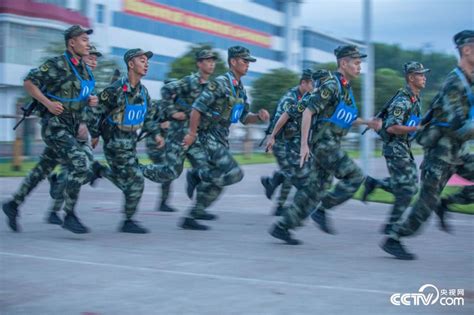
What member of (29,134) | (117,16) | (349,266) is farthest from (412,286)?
(117,16)

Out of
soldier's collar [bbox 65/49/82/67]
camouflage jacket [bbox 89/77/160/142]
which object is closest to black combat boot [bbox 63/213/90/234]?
camouflage jacket [bbox 89/77/160/142]

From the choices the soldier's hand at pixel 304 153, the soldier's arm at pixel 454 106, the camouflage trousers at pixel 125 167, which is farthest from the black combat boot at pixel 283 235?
the soldier's arm at pixel 454 106

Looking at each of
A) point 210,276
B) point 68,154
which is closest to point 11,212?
point 68,154

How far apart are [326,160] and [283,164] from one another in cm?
257

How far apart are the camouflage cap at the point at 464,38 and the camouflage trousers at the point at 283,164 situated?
3.69 m

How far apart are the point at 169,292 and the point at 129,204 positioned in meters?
2.80

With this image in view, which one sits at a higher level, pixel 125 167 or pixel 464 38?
pixel 464 38

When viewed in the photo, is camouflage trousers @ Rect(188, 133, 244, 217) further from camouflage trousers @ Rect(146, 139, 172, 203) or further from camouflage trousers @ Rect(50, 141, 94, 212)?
camouflage trousers @ Rect(146, 139, 172, 203)

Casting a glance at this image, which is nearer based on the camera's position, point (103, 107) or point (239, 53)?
point (103, 107)

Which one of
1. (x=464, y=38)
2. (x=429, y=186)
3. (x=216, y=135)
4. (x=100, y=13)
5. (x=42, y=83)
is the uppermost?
(x=100, y=13)

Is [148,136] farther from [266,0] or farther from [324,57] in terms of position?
[324,57]

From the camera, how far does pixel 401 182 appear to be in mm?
7879

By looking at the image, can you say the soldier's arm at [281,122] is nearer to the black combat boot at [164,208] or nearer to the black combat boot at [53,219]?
the black combat boot at [164,208]

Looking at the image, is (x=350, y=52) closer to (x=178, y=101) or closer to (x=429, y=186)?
(x=429, y=186)
